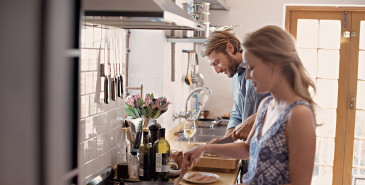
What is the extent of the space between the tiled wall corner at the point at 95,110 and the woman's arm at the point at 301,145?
100 cm

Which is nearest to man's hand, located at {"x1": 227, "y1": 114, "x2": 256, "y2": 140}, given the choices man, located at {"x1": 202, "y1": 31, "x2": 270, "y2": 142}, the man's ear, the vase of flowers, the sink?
man, located at {"x1": 202, "y1": 31, "x2": 270, "y2": 142}

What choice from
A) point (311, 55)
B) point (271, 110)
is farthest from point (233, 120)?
point (311, 55)

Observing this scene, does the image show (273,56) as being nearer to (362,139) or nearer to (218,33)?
(218,33)

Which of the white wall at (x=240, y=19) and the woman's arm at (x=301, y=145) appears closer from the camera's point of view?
the woman's arm at (x=301, y=145)

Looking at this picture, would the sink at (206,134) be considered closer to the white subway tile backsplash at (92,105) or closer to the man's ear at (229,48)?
the man's ear at (229,48)

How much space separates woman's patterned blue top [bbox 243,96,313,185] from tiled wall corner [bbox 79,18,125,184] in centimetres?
86

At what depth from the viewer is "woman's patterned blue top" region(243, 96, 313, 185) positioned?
163cm

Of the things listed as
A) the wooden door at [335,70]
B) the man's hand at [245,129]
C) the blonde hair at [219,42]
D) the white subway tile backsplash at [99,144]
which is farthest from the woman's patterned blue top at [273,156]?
the wooden door at [335,70]

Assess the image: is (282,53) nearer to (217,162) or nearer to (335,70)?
(217,162)

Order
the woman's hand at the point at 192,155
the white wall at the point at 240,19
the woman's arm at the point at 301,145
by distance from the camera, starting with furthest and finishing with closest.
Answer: the white wall at the point at 240,19
the woman's hand at the point at 192,155
the woman's arm at the point at 301,145

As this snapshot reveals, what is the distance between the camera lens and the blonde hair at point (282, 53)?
163 centimetres

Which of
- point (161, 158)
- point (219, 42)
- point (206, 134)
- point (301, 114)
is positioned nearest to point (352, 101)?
point (206, 134)

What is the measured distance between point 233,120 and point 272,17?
200 centimetres

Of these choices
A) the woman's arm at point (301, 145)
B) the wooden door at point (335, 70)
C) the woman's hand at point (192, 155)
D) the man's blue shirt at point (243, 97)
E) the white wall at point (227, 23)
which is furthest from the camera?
the wooden door at point (335, 70)
